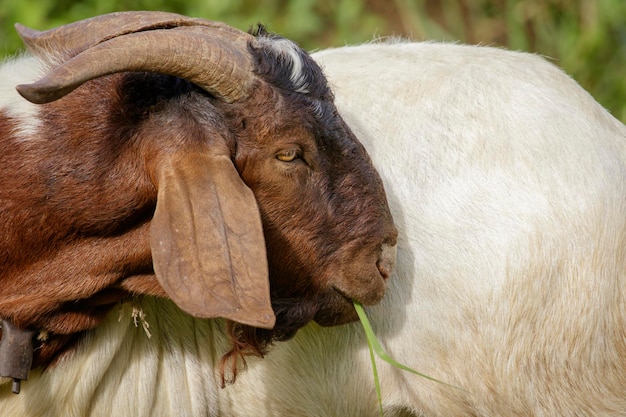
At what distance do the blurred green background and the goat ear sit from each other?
3750mm

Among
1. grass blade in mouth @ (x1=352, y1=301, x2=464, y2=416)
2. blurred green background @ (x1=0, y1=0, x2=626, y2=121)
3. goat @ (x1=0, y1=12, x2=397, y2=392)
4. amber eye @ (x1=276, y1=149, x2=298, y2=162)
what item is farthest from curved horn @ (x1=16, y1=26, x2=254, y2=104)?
blurred green background @ (x1=0, y1=0, x2=626, y2=121)

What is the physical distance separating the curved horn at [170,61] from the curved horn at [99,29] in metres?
0.08

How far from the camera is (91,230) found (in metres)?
3.28

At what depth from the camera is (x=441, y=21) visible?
8289mm

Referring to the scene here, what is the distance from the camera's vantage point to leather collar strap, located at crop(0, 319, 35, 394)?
3.31 metres

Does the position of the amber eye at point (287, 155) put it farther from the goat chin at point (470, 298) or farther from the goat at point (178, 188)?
the goat chin at point (470, 298)

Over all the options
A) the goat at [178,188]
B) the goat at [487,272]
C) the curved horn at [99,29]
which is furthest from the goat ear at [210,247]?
the goat at [487,272]

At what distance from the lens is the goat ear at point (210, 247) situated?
120 inches

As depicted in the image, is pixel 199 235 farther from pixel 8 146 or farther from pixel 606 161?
pixel 606 161

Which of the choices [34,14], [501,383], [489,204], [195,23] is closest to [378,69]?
[489,204]

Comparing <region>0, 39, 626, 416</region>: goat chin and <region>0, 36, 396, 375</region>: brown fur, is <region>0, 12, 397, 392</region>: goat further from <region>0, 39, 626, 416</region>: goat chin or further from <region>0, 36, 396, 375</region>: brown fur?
<region>0, 39, 626, 416</region>: goat chin

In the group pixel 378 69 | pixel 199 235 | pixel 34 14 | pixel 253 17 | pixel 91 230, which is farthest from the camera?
pixel 253 17

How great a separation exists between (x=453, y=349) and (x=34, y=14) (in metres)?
4.03

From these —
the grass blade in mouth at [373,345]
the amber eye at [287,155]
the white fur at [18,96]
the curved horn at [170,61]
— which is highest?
the curved horn at [170,61]
